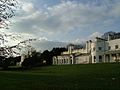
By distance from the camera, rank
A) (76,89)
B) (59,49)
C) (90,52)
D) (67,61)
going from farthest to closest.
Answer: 1. (59,49)
2. (67,61)
3. (90,52)
4. (76,89)

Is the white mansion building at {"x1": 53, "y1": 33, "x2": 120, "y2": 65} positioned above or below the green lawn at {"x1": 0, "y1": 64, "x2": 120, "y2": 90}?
above

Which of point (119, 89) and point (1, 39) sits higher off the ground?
point (1, 39)

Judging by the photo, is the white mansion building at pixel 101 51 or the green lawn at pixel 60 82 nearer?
the green lawn at pixel 60 82

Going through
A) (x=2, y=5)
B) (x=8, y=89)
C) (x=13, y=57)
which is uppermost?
(x=2, y=5)

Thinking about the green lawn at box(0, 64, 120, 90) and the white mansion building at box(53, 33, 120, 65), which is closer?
the green lawn at box(0, 64, 120, 90)

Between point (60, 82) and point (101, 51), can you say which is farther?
point (101, 51)

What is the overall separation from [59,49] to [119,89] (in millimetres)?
124189

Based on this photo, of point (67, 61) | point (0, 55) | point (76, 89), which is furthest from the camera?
point (67, 61)

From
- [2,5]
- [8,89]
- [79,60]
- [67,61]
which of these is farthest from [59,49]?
[2,5]

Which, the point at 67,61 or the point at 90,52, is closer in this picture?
the point at 90,52

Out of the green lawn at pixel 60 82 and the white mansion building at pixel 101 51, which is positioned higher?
the white mansion building at pixel 101 51

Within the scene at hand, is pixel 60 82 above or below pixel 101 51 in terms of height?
below

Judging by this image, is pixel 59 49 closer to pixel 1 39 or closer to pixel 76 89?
pixel 76 89

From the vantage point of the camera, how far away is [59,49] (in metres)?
148
